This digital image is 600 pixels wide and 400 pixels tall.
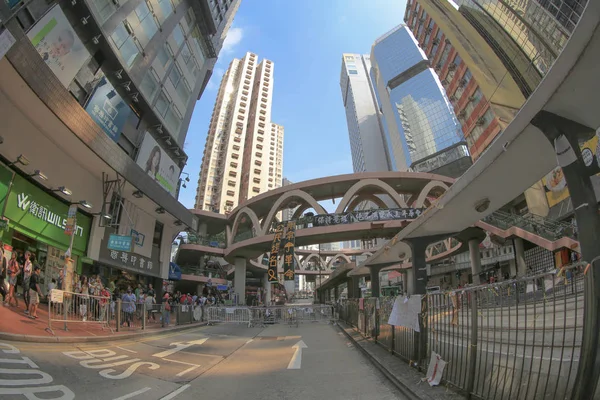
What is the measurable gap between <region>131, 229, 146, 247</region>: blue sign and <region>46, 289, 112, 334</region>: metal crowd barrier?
24.4 feet

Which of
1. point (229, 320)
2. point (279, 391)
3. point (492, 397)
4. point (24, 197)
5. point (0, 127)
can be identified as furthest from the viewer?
point (229, 320)

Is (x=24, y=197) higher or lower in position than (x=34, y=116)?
lower

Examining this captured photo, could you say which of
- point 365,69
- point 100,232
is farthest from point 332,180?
point 365,69

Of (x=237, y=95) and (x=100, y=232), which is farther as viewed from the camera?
(x=237, y=95)

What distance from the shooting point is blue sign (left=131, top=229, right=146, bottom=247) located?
61.6 feet

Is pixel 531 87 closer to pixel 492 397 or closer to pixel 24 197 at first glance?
pixel 492 397

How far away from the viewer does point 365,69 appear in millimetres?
190750

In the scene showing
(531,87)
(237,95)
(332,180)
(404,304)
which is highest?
(237,95)

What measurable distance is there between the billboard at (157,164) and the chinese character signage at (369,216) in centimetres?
1196

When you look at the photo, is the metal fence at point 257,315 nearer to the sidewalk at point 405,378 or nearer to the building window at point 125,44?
the sidewalk at point 405,378

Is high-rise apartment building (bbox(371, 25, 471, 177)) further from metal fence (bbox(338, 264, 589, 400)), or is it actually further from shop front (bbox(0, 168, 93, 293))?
metal fence (bbox(338, 264, 589, 400))

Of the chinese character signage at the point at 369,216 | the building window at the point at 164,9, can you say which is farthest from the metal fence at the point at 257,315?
the building window at the point at 164,9

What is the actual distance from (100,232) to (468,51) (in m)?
44.0

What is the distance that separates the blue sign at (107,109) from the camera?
15.0 meters
